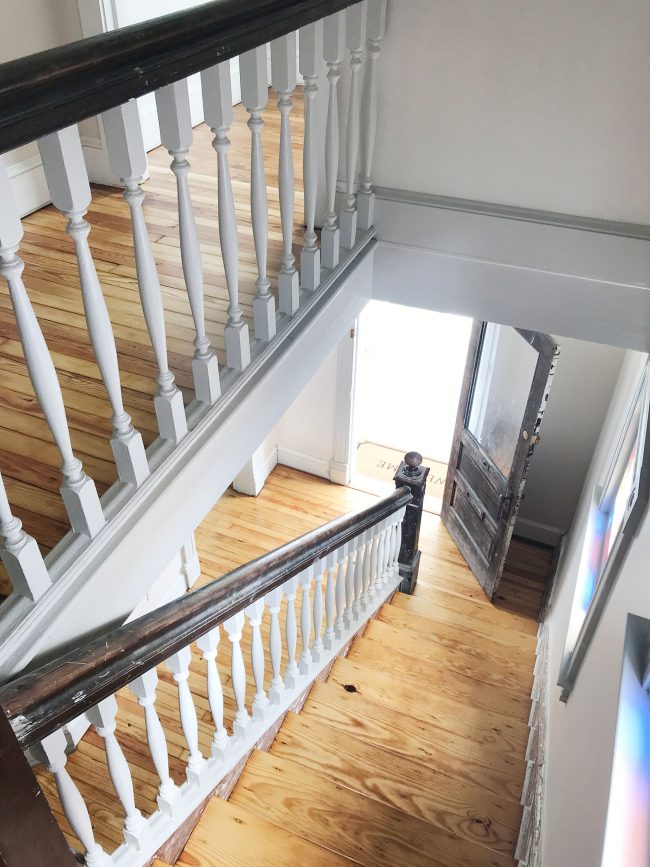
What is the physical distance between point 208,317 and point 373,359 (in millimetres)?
5106

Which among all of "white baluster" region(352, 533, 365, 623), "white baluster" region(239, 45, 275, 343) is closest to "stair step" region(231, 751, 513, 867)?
"white baluster" region(352, 533, 365, 623)

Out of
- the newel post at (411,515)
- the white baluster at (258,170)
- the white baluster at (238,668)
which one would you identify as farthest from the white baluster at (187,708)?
the newel post at (411,515)

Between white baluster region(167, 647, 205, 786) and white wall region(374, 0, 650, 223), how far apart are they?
1726 mm

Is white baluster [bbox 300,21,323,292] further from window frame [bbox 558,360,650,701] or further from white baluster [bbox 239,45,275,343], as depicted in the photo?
window frame [bbox 558,360,650,701]

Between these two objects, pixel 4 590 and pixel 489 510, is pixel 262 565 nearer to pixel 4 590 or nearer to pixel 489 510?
pixel 4 590

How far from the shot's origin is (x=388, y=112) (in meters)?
2.26

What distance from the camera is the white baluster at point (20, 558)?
1.08 metres

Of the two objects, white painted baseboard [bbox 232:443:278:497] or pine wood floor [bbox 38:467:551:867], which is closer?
pine wood floor [bbox 38:467:551:867]

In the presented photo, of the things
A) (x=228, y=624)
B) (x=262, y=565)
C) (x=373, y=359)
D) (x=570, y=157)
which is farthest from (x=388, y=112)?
(x=373, y=359)

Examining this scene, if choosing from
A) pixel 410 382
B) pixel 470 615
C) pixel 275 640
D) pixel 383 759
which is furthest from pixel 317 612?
pixel 410 382

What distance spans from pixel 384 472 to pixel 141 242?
5.09 metres

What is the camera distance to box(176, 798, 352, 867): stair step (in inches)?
76.5

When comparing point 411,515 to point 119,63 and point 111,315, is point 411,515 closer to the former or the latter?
point 111,315

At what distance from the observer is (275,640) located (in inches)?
82.2
